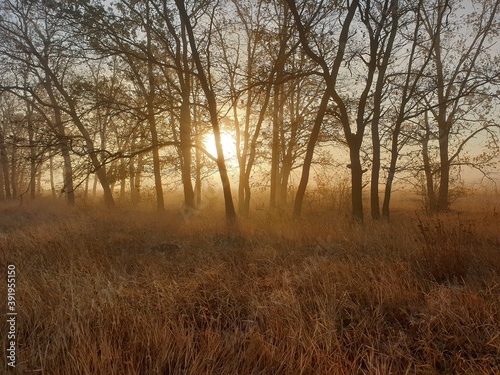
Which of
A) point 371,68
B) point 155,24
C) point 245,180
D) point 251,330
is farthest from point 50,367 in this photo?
point 245,180

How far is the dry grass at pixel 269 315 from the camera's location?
2408mm

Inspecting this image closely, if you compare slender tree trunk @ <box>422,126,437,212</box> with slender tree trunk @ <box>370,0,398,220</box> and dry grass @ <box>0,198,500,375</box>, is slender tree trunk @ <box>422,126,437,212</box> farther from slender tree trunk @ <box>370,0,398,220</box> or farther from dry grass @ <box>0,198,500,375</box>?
dry grass @ <box>0,198,500,375</box>

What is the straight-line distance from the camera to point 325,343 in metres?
2.57

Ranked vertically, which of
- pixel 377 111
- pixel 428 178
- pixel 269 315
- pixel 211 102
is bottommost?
pixel 269 315

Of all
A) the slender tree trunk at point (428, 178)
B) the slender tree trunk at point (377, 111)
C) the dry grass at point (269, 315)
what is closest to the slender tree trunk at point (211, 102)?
the dry grass at point (269, 315)

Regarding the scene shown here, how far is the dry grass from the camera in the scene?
2.41 meters

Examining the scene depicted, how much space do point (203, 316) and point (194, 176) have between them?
15.6m

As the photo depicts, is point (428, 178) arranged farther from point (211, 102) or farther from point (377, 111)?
point (211, 102)

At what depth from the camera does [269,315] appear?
119 inches

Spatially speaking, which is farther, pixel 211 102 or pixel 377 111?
pixel 377 111

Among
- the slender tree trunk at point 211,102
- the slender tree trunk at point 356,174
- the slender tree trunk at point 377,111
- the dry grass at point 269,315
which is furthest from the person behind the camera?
the slender tree trunk at point 377,111

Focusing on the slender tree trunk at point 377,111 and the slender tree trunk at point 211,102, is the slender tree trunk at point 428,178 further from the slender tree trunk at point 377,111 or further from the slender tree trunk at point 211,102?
the slender tree trunk at point 211,102

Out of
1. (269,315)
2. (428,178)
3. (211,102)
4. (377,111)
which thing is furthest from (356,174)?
(269,315)

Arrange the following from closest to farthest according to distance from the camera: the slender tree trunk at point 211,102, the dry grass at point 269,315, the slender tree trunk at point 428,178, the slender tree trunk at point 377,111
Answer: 1. the dry grass at point 269,315
2. the slender tree trunk at point 211,102
3. the slender tree trunk at point 377,111
4. the slender tree trunk at point 428,178
